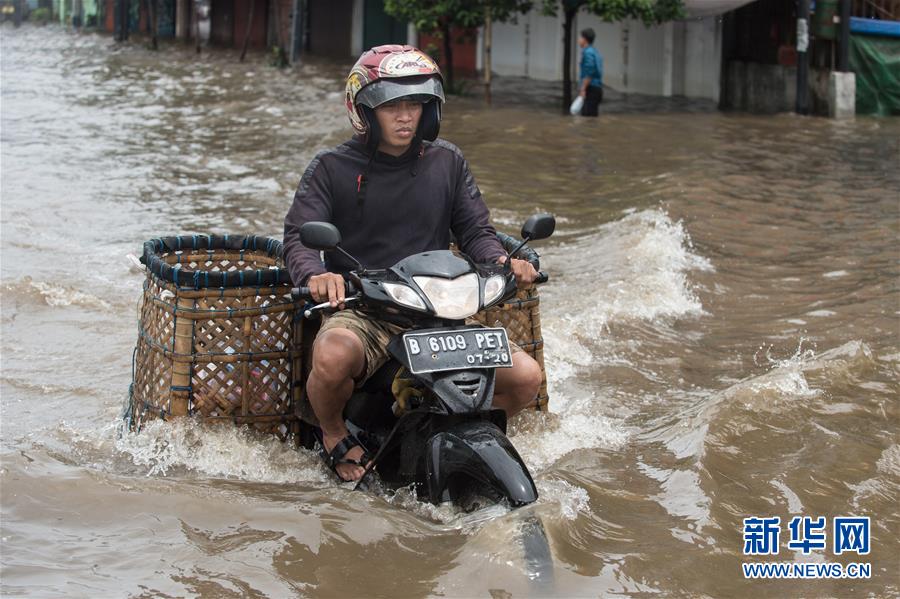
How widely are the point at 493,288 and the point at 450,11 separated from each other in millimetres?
15546

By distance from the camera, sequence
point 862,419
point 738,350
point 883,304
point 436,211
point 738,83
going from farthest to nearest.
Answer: point 738,83 < point 883,304 < point 738,350 < point 862,419 < point 436,211

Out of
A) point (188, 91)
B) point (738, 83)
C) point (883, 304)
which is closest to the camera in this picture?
point (883, 304)

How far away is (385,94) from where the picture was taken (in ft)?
15.4

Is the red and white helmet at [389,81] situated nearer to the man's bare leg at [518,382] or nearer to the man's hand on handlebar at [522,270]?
the man's hand on handlebar at [522,270]

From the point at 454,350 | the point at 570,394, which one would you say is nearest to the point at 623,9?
the point at 570,394

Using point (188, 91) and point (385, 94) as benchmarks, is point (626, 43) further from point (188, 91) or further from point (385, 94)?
point (385, 94)

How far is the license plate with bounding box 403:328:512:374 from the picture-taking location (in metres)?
4.14

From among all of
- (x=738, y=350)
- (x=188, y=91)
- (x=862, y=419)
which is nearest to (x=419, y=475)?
(x=862, y=419)

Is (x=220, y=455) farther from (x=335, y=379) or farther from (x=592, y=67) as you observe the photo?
(x=592, y=67)

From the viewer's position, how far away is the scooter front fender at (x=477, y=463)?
13.3 feet

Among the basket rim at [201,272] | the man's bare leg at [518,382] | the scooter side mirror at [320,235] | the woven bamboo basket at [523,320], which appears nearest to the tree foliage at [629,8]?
the woven bamboo basket at [523,320]

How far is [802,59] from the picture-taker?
1938cm

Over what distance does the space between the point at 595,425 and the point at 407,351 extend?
77.0 inches

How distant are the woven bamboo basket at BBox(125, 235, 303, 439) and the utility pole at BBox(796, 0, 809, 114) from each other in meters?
16.0
